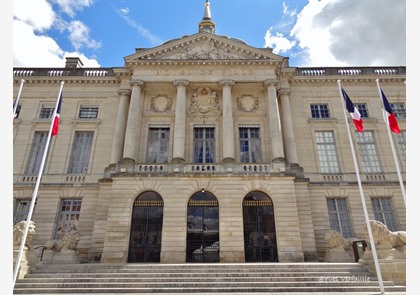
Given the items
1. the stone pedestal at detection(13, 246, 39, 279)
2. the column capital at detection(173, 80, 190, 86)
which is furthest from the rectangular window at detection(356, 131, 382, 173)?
the stone pedestal at detection(13, 246, 39, 279)

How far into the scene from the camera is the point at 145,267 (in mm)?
12484

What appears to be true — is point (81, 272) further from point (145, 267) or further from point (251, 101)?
point (251, 101)

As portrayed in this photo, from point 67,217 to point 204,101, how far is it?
11985mm

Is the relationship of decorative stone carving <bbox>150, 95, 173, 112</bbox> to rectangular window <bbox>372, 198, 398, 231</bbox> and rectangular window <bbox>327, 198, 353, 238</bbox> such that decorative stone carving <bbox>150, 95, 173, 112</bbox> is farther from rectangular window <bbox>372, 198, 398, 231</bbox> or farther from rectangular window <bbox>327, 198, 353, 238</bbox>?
rectangular window <bbox>372, 198, 398, 231</bbox>

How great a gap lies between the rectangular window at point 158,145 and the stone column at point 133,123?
1.08m

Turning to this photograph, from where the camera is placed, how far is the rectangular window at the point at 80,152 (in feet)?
63.2

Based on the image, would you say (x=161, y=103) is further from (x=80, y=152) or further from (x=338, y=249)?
(x=338, y=249)

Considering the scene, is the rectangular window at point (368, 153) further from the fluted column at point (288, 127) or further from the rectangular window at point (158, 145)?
the rectangular window at point (158, 145)

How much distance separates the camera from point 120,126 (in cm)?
1945

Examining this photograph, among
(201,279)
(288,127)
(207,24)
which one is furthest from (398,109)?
(201,279)

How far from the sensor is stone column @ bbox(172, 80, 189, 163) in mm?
17641

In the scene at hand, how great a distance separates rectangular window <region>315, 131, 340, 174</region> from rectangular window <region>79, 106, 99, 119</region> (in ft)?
53.8

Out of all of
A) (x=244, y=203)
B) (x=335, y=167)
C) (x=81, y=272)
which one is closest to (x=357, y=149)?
(x=335, y=167)

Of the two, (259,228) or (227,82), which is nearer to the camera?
(259,228)
